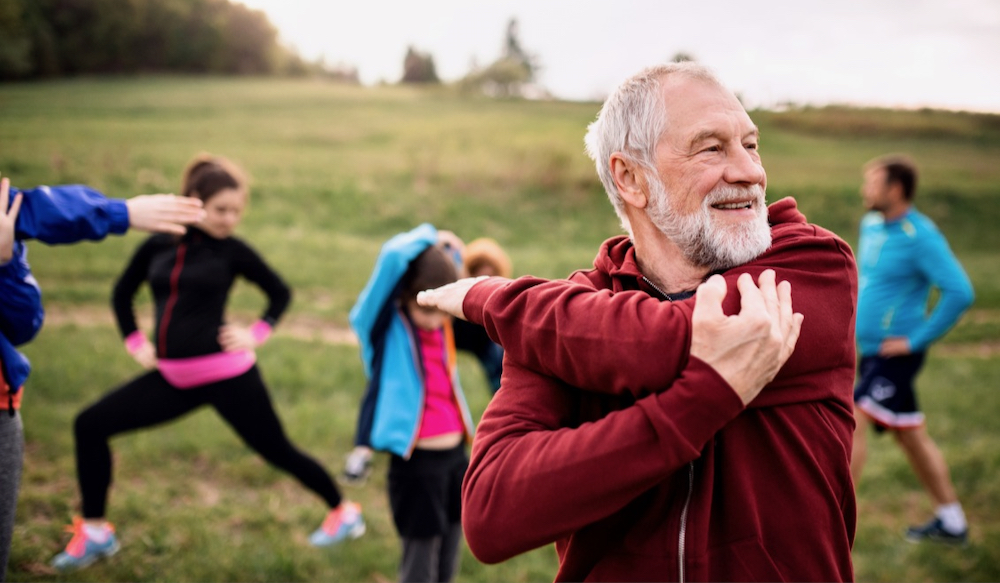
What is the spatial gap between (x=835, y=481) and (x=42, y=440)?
6059mm

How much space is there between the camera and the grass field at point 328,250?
464 cm

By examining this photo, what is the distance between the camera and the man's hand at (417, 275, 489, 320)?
71.4 inches

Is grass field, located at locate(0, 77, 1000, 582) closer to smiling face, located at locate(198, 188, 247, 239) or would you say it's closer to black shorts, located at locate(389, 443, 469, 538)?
black shorts, located at locate(389, 443, 469, 538)

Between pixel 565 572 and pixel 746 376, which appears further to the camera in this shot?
pixel 565 572

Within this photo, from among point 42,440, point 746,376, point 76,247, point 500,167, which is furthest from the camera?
point 500,167

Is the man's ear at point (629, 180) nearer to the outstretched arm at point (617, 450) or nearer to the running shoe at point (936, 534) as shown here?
the outstretched arm at point (617, 450)

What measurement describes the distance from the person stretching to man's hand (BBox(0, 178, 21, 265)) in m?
1.81

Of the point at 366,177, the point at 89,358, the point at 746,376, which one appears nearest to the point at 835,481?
the point at 746,376

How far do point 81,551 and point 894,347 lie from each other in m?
5.63

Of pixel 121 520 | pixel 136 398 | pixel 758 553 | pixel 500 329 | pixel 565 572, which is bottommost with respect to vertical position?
pixel 121 520

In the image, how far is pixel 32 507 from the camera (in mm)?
4715

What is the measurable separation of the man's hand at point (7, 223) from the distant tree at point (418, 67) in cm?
5949

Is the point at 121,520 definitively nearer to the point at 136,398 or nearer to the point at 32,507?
the point at 32,507

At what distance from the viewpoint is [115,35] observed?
1516 cm
